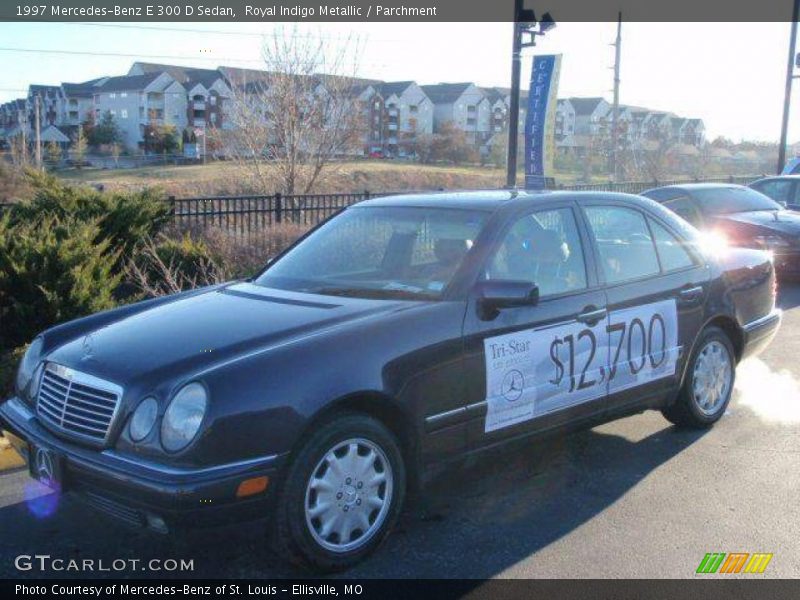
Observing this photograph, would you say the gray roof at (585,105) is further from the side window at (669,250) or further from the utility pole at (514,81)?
the side window at (669,250)

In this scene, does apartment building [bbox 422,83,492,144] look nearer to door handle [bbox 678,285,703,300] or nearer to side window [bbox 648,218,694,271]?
side window [bbox 648,218,694,271]

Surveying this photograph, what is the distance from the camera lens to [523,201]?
4781 mm

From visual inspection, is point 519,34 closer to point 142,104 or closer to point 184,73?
point 142,104

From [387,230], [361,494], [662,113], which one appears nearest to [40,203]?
[387,230]

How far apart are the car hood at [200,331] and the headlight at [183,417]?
0.11 m

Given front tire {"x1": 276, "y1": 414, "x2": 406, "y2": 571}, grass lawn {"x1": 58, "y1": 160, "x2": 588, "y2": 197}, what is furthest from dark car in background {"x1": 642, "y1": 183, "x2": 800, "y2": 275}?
grass lawn {"x1": 58, "y1": 160, "x2": 588, "y2": 197}

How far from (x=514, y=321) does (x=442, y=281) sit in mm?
421

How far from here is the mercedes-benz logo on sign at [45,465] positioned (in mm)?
3623

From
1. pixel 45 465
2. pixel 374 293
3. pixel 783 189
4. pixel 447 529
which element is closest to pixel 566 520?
pixel 447 529

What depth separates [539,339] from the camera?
443cm

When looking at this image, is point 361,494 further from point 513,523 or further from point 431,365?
point 513,523

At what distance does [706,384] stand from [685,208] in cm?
674

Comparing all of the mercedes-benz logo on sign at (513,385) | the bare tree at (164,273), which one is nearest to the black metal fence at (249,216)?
the bare tree at (164,273)

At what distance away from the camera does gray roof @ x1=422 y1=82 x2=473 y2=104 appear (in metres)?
78.7
